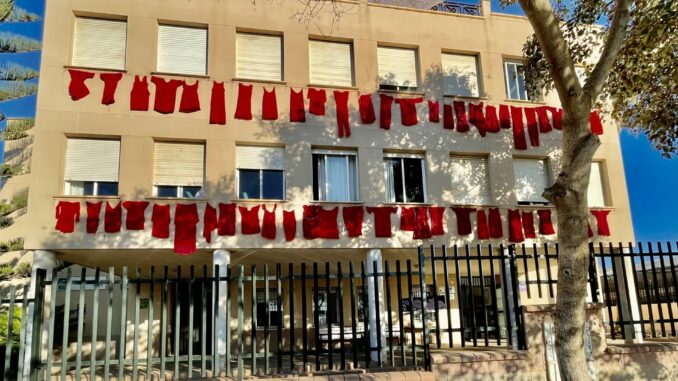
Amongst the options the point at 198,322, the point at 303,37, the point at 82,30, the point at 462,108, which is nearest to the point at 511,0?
the point at 462,108

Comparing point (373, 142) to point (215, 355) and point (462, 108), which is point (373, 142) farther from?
point (215, 355)

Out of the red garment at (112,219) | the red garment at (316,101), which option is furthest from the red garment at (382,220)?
the red garment at (112,219)

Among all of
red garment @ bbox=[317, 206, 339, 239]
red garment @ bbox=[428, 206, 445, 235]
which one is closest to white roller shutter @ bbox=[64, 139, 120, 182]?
red garment @ bbox=[317, 206, 339, 239]

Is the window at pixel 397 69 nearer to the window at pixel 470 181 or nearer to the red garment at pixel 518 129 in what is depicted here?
the window at pixel 470 181

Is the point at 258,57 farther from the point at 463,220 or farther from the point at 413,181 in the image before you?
the point at 463,220

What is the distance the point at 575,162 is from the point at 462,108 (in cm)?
959

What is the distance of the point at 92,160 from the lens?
13633 millimetres

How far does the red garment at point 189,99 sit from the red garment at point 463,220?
7488mm

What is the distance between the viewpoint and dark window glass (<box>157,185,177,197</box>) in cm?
1393

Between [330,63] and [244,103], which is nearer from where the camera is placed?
[244,103]

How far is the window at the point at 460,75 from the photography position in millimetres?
16438

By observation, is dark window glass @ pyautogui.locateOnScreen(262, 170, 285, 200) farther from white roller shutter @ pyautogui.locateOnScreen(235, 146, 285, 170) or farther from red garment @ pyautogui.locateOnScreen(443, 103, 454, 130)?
red garment @ pyautogui.locateOnScreen(443, 103, 454, 130)

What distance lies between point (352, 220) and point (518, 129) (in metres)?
5.98

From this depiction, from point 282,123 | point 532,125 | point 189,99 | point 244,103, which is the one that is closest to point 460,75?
point 532,125
